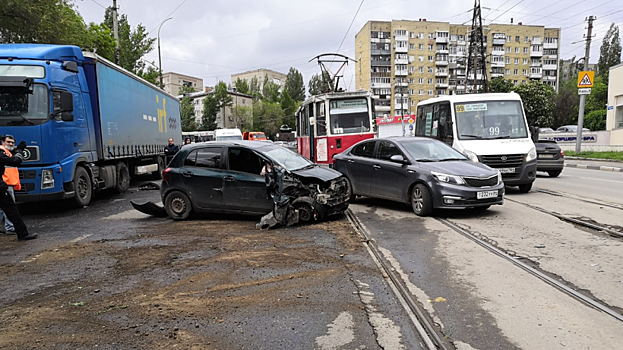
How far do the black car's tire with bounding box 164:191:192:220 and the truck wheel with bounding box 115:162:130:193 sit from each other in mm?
5519

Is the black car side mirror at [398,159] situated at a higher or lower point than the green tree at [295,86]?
lower

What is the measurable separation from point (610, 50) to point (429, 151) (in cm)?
9488

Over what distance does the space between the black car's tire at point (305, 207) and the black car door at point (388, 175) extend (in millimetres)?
2098

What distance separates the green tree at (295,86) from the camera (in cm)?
11525

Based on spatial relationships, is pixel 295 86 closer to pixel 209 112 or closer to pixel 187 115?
pixel 209 112

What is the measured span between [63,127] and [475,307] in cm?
971

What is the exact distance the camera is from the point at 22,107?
9.67 metres

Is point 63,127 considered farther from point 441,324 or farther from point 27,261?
point 441,324

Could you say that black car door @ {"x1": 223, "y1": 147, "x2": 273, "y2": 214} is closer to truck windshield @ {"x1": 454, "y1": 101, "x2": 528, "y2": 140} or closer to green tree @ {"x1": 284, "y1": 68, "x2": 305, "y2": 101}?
truck windshield @ {"x1": 454, "y1": 101, "x2": 528, "y2": 140}

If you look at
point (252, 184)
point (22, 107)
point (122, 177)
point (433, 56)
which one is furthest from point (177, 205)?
point (433, 56)

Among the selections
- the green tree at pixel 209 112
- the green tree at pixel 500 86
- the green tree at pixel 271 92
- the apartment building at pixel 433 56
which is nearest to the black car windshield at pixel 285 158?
the green tree at pixel 500 86

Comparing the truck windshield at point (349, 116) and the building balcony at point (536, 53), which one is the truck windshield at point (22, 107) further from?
the building balcony at point (536, 53)

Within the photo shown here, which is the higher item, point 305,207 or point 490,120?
point 490,120

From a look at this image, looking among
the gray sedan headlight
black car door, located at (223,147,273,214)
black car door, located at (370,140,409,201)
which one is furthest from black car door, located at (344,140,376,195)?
black car door, located at (223,147,273,214)
